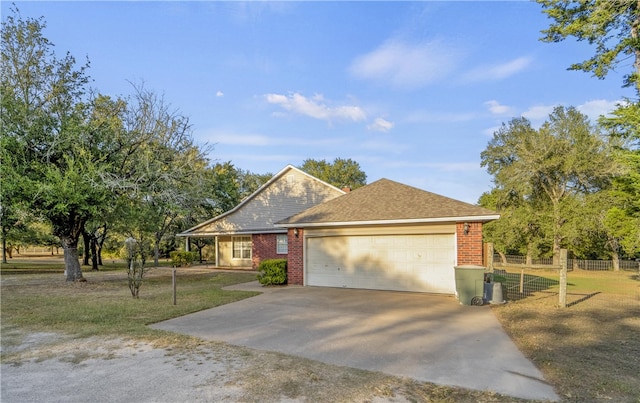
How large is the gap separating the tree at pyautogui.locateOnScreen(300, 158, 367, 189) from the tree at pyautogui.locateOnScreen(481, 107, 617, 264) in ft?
81.9

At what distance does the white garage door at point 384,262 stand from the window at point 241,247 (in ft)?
34.8

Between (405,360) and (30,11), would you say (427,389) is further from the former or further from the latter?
(30,11)

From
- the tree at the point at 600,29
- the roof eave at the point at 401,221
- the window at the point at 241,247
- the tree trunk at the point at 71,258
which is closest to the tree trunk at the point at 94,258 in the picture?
the window at the point at 241,247

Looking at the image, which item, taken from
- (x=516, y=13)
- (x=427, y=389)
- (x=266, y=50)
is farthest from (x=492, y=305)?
(x=266, y=50)

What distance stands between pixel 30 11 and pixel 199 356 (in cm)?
1664

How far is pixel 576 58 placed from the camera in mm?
12281

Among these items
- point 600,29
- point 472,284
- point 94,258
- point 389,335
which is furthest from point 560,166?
point 94,258

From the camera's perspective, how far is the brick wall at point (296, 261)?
13039 millimetres

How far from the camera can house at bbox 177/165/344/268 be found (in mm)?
20516

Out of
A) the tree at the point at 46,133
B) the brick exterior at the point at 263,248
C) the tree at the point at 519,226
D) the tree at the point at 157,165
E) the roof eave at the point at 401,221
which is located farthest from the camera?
the tree at the point at 519,226

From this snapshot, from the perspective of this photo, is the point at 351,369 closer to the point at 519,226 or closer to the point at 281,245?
the point at 281,245

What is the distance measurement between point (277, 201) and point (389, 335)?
52.3 ft

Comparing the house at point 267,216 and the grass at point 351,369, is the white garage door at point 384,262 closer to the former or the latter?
the grass at point 351,369

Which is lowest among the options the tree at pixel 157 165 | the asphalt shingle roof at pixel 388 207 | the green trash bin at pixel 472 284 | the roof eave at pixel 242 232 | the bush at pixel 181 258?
the bush at pixel 181 258
